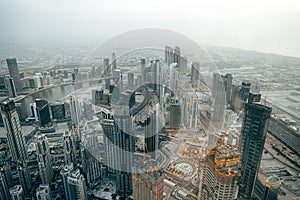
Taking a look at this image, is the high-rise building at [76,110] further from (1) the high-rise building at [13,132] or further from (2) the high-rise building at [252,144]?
(2) the high-rise building at [252,144]

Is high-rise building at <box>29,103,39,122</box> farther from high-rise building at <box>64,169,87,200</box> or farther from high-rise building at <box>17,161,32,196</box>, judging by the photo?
high-rise building at <box>64,169,87,200</box>

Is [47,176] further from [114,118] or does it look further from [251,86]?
[251,86]

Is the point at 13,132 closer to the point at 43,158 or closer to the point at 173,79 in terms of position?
the point at 43,158

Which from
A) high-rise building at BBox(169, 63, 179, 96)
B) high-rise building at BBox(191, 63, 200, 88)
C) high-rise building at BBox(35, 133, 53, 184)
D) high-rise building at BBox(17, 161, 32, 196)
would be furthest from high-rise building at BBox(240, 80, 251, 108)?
high-rise building at BBox(17, 161, 32, 196)

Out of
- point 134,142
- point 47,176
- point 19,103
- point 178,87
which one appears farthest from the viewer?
point 19,103

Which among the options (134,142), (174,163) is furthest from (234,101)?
(134,142)

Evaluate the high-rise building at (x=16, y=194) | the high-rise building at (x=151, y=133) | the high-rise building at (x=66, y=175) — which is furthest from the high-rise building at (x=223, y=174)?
the high-rise building at (x=16, y=194)
